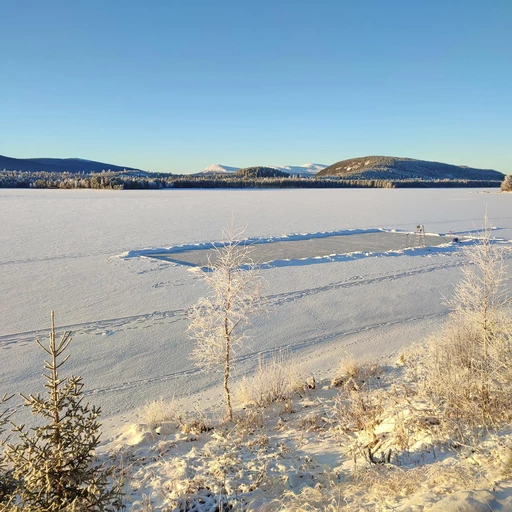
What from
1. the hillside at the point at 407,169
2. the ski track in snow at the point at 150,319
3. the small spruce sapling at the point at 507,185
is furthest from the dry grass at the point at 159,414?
the hillside at the point at 407,169

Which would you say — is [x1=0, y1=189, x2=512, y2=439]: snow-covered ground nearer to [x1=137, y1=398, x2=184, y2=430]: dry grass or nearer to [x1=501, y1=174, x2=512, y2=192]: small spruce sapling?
[x1=137, y1=398, x2=184, y2=430]: dry grass

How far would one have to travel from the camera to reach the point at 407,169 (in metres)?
146

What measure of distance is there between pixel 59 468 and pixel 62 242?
13.9m

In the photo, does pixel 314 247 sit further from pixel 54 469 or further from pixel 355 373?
pixel 54 469

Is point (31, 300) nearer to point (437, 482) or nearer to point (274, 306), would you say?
point (274, 306)

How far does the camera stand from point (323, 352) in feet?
23.6

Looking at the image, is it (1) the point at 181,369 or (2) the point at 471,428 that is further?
(1) the point at 181,369

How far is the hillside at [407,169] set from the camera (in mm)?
138625

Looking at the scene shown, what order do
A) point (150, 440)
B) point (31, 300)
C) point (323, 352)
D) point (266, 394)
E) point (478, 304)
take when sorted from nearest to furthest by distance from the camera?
point (150, 440)
point (266, 394)
point (478, 304)
point (323, 352)
point (31, 300)

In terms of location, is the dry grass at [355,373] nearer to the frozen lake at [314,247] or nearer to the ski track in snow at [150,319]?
the ski track in snow at [150,319]

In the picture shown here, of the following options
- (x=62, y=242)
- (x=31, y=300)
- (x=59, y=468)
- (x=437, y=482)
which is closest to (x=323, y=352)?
(x=437, y=482)

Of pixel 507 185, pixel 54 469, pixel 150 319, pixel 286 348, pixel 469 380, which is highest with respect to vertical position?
pixel 507 185

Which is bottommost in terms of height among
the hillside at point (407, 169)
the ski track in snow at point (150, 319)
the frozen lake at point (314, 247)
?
the ski track in snow at point (150, 319)

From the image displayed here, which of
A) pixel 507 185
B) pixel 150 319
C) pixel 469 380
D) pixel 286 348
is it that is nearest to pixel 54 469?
pixel 469 380
